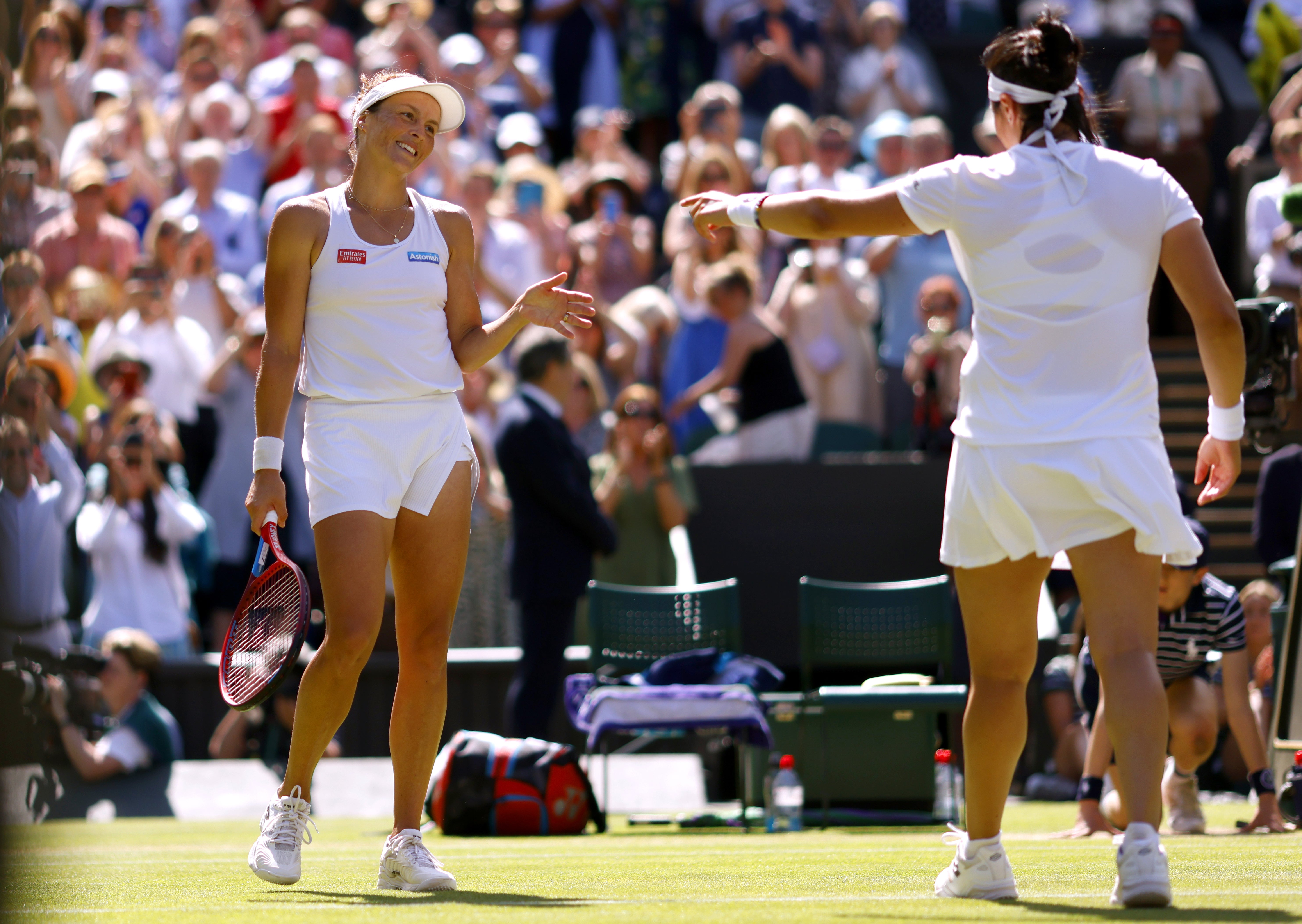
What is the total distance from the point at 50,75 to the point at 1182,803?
34.2 feet

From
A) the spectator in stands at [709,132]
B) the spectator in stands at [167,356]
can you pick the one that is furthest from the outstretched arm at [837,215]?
the spectator in stands at [709,132]

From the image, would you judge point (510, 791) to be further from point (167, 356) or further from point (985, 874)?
point (167, 356)

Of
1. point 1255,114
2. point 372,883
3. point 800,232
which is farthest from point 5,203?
point 1255,114

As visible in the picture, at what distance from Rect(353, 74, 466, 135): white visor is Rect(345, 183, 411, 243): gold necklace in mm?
194

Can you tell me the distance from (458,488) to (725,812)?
4.97 m

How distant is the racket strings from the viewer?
15.4 ft

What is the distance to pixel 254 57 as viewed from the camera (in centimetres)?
1518

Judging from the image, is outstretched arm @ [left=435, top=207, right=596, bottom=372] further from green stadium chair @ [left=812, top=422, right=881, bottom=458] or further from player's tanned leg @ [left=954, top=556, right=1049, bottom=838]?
green stadium chair @ [left=812, top=422, right=881, bottom=458]

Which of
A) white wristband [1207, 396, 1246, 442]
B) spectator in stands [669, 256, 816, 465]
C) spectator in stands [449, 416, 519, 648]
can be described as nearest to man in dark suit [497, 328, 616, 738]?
spectator in stands [449, 416, 519, 648]

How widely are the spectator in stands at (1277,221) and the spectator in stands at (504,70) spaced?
588 cm

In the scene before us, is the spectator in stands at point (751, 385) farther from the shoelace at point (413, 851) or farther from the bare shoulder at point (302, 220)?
the shoelace at point (413, 851)

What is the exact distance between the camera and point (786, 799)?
29.3ft

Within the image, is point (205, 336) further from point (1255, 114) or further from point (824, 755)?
point (1255, 114)

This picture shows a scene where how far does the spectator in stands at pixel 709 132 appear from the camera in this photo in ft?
45.4
